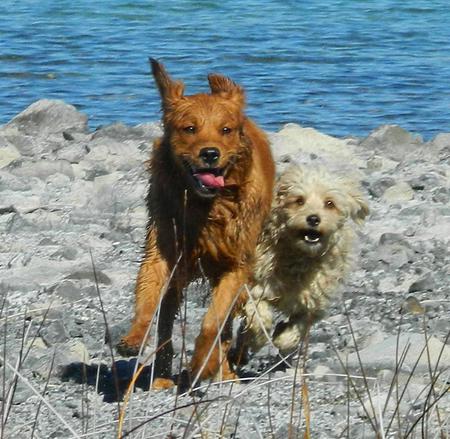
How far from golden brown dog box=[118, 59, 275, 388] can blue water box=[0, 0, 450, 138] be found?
10146 mm

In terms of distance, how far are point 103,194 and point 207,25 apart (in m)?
16.9

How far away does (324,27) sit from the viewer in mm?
27688

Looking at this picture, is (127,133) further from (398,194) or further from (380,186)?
(398,194)

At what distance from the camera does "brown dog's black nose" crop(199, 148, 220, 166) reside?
7.05 metres

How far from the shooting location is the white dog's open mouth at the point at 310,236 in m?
7.81

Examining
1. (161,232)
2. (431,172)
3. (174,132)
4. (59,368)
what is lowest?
(431,172)

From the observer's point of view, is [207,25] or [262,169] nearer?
[262,169]

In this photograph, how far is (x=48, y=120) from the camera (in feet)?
53.4

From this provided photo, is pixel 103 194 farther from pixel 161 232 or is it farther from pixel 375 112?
pixel 375 112

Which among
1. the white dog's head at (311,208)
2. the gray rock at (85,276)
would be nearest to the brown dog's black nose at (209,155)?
the white dog's head at (311,208)

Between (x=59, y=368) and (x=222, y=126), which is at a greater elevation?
(x=222, y=126)

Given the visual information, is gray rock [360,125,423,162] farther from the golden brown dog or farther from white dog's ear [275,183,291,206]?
the golden brown dog

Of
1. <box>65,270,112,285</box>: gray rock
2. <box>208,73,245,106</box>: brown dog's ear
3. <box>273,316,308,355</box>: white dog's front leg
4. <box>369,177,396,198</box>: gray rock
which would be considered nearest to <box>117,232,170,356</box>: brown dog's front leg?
<box>208,73,245,106</box>: brown dog's ear

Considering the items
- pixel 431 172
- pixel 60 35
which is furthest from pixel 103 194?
pixel 60 35
